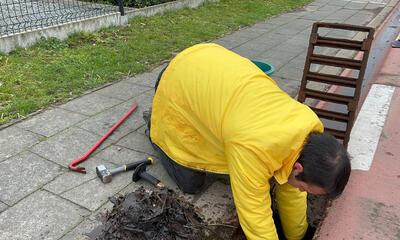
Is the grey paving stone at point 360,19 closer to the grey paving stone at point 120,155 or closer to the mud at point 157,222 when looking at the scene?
the grey paving stone at point 120,155

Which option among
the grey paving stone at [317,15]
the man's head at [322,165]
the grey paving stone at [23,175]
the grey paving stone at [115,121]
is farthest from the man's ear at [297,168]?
the grey paving stone at [317,15]

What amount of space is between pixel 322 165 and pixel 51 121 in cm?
292

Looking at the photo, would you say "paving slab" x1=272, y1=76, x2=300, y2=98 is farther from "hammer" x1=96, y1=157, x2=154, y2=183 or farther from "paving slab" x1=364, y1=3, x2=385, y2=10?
"paving slab" x1=364, y1=3, x2=385, y2=10

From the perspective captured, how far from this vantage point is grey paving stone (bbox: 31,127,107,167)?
3.53 meters

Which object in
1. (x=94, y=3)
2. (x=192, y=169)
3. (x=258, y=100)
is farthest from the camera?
(x=94, y=3)

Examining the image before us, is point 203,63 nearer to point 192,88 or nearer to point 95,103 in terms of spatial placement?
point 192,88

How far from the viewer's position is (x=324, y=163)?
6.56 feet

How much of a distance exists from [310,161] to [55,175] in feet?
6.94

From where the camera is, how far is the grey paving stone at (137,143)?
371 centimetres

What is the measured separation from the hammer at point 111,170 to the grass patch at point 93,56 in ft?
4.52

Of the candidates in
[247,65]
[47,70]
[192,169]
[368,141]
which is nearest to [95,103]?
[47,70]

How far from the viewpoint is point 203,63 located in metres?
2.66

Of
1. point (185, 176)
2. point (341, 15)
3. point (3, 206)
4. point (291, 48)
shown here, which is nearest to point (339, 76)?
point (185, 176)

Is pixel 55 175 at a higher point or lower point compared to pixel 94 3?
lower
